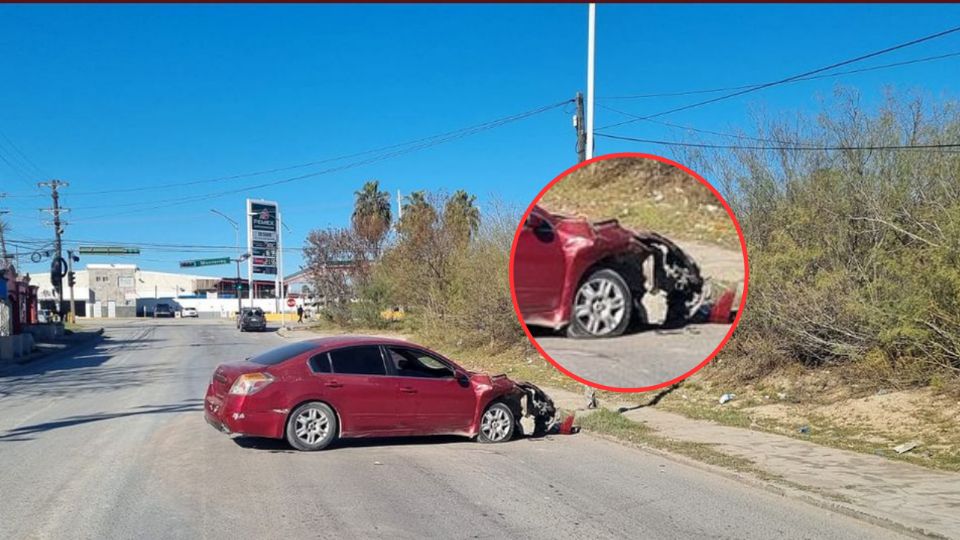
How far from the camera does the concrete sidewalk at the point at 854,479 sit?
7.11 meters

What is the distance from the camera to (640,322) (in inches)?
191

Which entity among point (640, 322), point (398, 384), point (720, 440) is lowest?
point (720, 440)

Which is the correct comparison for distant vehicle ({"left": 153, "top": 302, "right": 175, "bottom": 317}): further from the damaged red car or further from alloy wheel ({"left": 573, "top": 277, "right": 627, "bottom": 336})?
alloy wheel ({"left": 573, "top": 277, "right": 627, "bottom": 336})

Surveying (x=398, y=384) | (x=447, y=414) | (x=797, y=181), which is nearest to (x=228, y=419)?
(x=398, y=384)

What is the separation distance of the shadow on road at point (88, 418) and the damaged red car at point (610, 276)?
9586 millimetres

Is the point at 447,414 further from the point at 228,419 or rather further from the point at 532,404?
the point at 228,419

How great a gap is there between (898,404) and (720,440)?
298 cm

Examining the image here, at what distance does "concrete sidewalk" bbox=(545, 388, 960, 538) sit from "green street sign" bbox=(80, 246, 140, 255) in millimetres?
67719

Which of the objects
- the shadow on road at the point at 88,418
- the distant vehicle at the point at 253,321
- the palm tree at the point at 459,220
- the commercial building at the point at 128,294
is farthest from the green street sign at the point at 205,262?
the shadow on road at the point at 88,418

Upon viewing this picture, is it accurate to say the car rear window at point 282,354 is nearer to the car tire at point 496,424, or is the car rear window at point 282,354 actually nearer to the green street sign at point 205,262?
the car tire at point 496,424

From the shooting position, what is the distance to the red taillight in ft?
32.4

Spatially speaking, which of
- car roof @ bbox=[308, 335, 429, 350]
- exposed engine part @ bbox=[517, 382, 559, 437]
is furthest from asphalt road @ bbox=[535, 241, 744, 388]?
exposed engine part @ bbox=[517, 382, 559, 437]

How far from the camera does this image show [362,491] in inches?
312

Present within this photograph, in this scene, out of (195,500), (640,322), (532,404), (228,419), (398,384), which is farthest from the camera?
(532,404)
